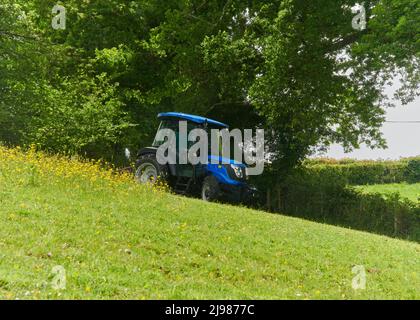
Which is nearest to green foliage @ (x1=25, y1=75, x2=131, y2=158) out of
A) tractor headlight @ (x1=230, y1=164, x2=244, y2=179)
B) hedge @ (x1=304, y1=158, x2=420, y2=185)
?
A: tractor headlight @ (x1=230, y1=164, x2=244, y2=179)

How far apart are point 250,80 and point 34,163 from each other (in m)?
10.1

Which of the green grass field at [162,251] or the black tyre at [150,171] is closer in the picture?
the green grass field at [162,251]

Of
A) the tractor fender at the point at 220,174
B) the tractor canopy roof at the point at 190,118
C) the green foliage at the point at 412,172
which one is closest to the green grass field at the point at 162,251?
the tractor fender at the point at 220,174

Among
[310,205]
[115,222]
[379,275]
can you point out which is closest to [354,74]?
[310,205]

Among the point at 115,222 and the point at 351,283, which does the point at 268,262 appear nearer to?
the point at 351,283

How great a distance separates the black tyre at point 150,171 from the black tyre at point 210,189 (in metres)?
1.44

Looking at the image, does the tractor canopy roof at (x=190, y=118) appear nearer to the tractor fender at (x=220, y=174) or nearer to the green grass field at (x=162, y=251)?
the tractor fender at (x=220, y=174)

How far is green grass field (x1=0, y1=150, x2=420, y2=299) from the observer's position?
18.8 ft

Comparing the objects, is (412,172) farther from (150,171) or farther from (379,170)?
(150,171)

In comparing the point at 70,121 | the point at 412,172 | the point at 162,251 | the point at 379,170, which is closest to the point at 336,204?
the point at 70,121

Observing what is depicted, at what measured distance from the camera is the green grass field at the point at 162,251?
572 centimetres

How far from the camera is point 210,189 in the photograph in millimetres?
14234

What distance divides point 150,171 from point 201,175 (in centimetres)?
204

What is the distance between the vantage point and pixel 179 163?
48.5 ft
